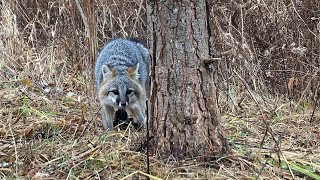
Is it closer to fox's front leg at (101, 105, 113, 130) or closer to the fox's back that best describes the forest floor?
fox's front leg at (101, 105, 113, 130)

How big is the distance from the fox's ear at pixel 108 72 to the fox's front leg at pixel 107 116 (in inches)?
13.0

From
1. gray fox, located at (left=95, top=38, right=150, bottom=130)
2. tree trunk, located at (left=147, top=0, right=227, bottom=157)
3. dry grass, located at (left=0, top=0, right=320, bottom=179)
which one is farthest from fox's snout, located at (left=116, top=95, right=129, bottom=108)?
tree trunk, located at (left=147, top=0, right=227, bottom=157)

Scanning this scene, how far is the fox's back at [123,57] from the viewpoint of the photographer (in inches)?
251

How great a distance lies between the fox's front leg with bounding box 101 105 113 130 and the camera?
5.84 meters

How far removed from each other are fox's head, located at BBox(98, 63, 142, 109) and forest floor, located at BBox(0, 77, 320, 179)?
166 millimetres

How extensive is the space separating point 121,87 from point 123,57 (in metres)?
0.59

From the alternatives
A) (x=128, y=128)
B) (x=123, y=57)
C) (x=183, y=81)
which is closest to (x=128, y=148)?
(x=128, y=128)

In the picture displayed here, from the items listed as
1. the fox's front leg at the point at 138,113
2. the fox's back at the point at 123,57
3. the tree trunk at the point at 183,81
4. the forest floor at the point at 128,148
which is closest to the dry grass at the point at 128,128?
the forest floor at the point at 128,148

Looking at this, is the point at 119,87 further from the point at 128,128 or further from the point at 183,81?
the point at 183,81

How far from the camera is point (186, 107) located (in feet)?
13.2

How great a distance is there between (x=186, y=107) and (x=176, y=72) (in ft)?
0.82

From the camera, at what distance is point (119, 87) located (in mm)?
6039

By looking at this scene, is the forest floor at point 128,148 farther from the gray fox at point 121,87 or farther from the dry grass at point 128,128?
the gray fox at point 121,87

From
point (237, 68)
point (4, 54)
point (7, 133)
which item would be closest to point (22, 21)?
point (4, 54)
